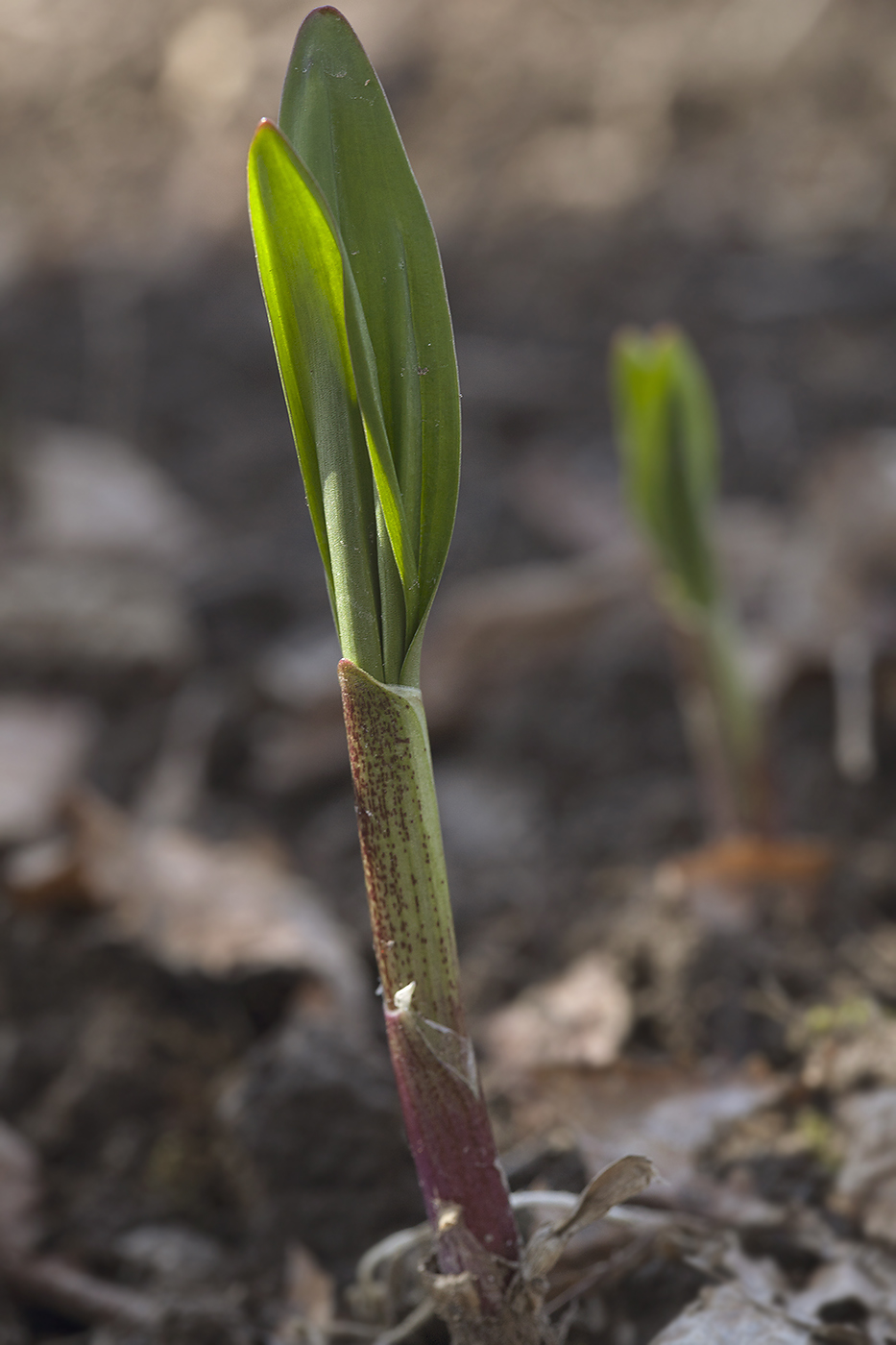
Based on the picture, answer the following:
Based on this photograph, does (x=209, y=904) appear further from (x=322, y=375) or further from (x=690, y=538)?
(x=322, y=375)

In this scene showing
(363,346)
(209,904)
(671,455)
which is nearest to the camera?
(363,346)

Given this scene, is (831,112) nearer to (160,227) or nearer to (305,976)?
(160,227)

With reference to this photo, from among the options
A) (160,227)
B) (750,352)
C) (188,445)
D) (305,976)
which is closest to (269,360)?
(188,445)

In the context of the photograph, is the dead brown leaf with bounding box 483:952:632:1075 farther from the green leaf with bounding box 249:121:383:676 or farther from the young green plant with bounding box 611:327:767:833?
the green leaf with bounding box 249:121:383:676

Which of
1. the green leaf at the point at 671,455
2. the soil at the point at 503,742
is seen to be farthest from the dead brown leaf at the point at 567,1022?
the green leaf at the point at 671,455

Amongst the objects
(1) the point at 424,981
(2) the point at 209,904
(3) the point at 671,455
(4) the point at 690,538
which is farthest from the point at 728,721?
(1) the point at 424,981

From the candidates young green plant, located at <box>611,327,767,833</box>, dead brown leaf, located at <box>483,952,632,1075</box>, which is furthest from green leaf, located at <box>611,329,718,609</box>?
dead brown leaf, located at <box>483,952,632,1075</box>
